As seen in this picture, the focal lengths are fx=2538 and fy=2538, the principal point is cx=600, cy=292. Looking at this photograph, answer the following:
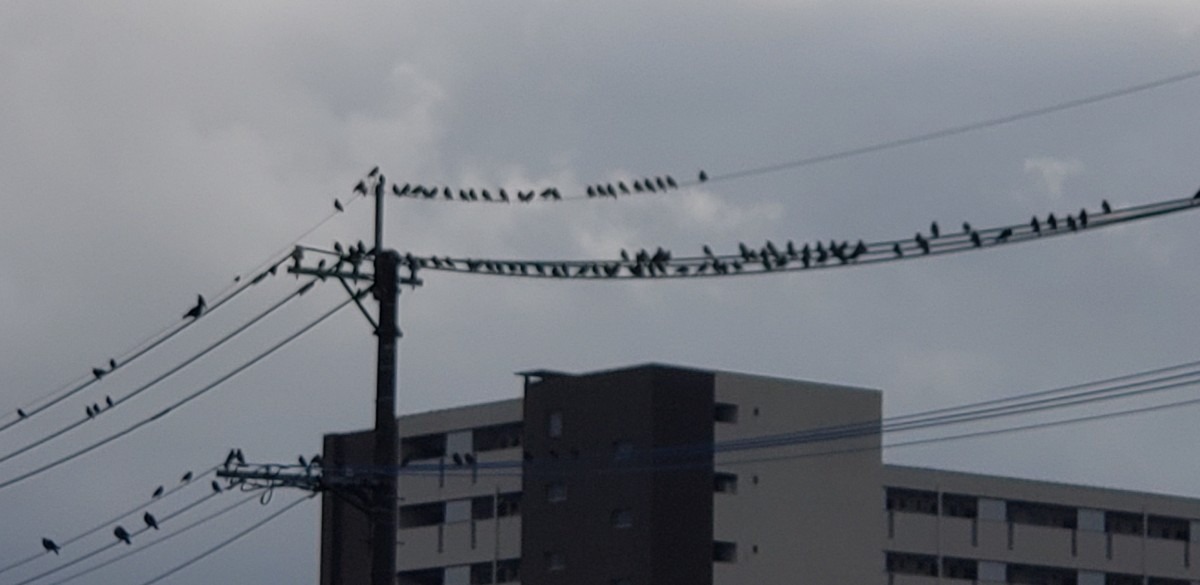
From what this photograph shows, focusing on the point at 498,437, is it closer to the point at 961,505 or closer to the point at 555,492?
the point at 555,492

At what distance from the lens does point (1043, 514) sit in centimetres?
9038

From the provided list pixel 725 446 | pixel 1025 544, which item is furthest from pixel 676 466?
pixel 1025 544

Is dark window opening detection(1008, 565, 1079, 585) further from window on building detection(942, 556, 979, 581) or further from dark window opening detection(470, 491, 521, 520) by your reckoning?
dark window opening detection(470, 491, 521, 520)

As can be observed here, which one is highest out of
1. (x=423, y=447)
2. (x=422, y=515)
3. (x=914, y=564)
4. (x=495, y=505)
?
(x=423, y=447)

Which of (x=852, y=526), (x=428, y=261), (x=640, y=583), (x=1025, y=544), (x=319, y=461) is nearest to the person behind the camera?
(x=428, y=261)

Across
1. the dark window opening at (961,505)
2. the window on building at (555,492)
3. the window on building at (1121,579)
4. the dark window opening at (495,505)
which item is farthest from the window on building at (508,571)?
the window on building at (1121,579)

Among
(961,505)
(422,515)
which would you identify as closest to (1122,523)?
(961,505)

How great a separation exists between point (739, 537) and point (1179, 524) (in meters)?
21.4

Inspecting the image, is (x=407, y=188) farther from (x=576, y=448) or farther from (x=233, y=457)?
(x=576, y=448)

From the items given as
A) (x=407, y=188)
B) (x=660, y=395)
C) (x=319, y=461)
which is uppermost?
(x=660, y=395)

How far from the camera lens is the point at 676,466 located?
3108 inches

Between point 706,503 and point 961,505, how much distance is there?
12.4 metres

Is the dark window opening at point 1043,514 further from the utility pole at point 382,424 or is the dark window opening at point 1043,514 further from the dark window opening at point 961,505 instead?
the utility pole at point 382,424

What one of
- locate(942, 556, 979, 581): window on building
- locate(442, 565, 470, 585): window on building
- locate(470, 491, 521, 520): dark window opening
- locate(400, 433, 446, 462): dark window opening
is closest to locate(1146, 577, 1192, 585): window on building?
locate(942, 556, 979, 581): window on building
